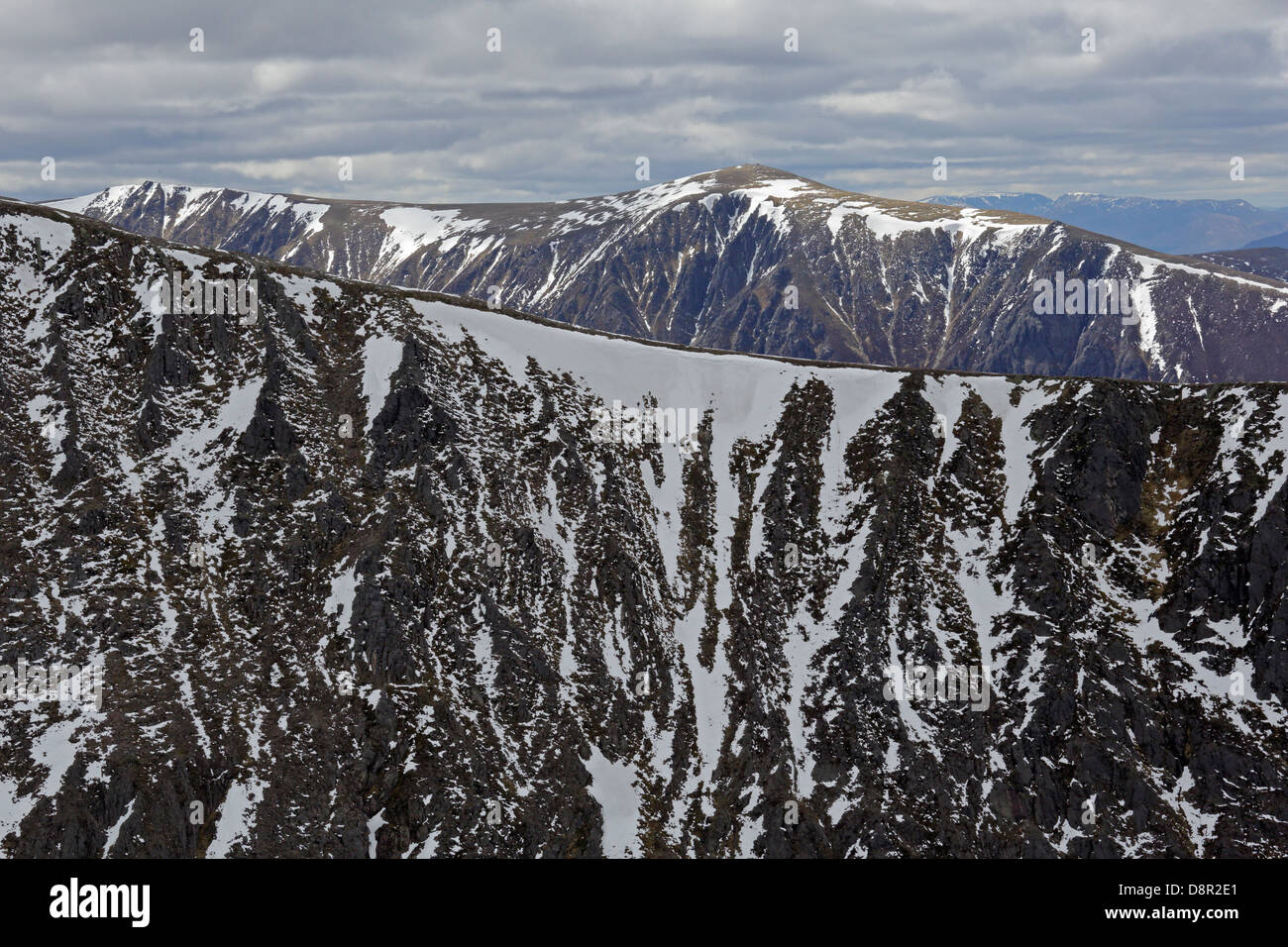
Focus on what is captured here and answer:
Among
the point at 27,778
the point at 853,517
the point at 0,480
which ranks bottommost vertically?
the point at 27,778

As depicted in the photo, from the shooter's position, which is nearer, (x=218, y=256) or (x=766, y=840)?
(x=766, y=840)

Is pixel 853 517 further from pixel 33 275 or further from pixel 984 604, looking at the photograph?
pixel 33 275

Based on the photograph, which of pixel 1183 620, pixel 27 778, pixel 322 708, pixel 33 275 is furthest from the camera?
pixel 33 275

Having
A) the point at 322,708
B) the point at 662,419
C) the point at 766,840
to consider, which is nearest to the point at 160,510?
the point at 322,708
